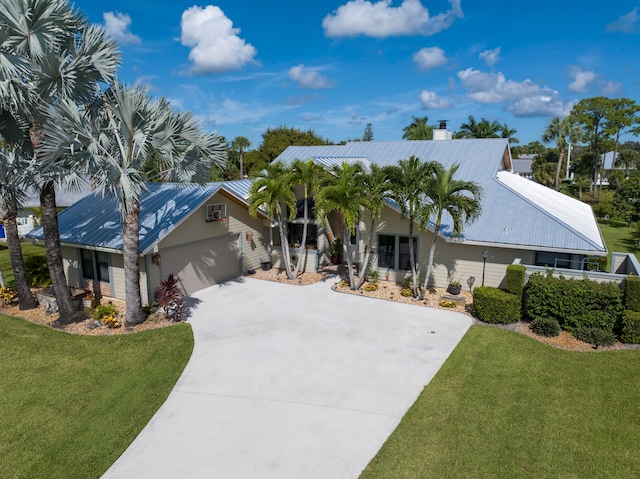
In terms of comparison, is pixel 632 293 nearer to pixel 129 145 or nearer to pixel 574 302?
pixel 574 302

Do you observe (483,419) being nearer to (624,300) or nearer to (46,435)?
(624,300)

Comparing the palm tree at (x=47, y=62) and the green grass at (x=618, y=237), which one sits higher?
the palm tree at (x=47, y=62)

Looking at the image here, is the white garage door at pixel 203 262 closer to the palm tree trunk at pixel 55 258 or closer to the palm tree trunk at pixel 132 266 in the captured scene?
the palm tree trunk at pixel 132 266

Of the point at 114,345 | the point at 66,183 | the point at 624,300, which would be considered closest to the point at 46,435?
the point at 114,345

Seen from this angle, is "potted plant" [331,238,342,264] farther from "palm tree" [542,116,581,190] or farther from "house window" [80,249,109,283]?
"palm tree" [542,116,581,190]

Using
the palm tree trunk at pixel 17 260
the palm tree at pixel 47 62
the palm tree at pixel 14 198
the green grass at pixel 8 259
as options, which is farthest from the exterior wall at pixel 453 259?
the green grass at pixel 8 259

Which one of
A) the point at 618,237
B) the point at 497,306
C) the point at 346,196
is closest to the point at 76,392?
the point at 346,196

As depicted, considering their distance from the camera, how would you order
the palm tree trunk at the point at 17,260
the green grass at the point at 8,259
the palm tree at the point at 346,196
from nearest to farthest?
1. the palm tree trunk at the point at 17,260
2. the palm tree at the point at 346,196
3. the green grass at the point at 8,259
